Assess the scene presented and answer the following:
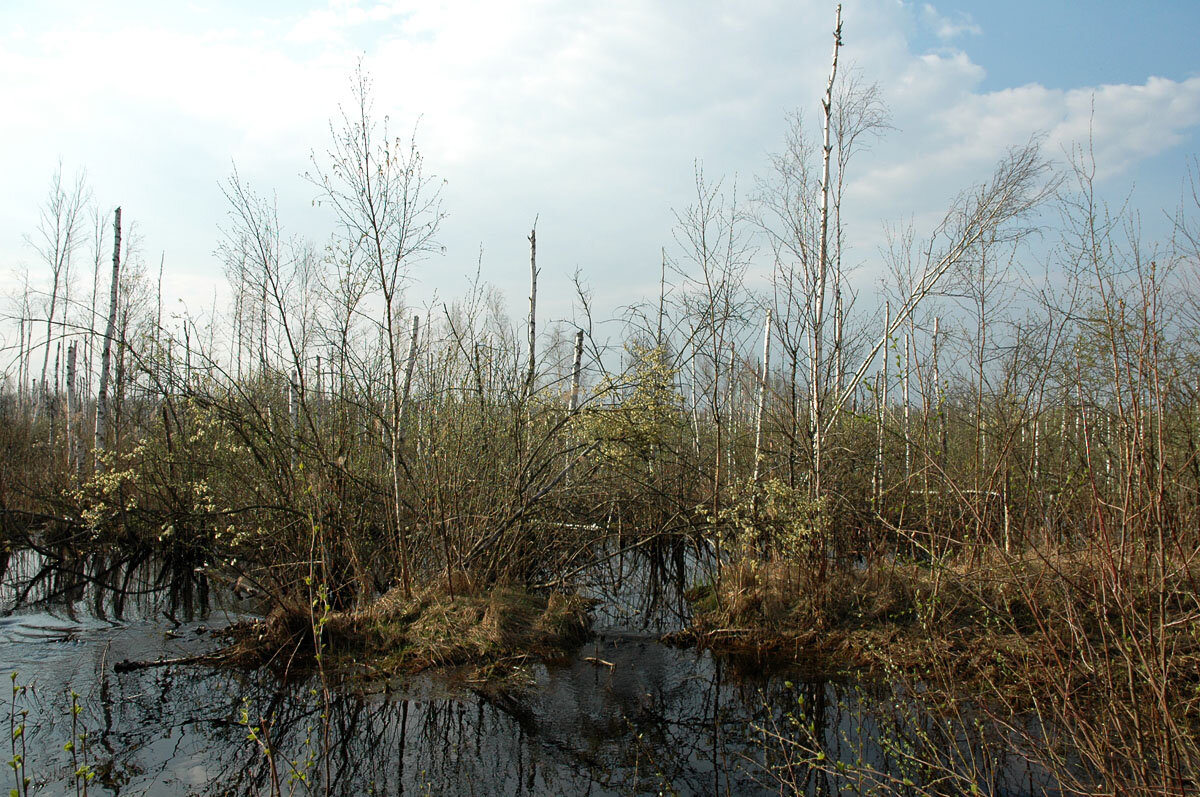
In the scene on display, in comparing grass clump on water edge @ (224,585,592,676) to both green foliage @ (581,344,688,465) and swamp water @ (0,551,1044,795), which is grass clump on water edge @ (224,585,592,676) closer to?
swamp water @ (0,551,1044,795)

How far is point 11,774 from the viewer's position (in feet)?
15.0

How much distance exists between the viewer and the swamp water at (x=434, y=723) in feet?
15.0

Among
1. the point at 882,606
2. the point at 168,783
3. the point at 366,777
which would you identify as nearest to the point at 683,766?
the point at 366,777

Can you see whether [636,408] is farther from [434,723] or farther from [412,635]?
[434,723]

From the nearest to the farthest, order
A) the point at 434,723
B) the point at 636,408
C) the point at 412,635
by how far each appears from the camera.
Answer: the point at 434,723 < the point at 412,635 < the point at 636,408

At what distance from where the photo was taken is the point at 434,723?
5.61 metres

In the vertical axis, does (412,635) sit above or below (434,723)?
above

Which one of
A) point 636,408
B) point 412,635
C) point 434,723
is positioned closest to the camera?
point 434,723

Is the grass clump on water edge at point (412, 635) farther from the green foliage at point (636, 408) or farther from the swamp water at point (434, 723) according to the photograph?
the green foliage at point (636, 408)

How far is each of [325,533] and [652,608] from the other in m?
4.05

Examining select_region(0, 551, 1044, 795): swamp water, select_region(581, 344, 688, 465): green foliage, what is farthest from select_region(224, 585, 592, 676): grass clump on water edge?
select_region(581, 344, 688, 465): green foliage

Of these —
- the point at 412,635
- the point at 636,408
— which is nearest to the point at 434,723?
the point at 412,635

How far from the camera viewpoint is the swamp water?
4562 mm

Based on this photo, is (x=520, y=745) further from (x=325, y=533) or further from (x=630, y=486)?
(x=630, y=486)
